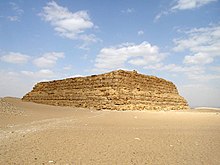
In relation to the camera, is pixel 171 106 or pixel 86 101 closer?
pixel 86 101

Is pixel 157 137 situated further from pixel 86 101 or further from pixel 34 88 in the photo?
pixel 34 88

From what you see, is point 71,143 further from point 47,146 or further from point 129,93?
point 129,93

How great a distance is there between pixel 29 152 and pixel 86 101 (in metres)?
23.2

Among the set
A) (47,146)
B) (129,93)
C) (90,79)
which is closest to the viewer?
(47,146)

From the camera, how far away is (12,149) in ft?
17.8

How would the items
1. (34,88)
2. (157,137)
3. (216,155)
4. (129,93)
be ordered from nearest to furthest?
(216,155) < (157,137) < (129,93) < (34,88)

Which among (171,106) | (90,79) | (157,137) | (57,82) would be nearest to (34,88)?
(57,82)

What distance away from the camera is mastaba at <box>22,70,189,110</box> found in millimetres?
26203

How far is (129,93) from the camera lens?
2691cm

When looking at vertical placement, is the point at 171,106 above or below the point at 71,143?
above

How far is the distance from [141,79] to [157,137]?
2465 centimetres

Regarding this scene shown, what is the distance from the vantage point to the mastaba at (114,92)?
26203mm

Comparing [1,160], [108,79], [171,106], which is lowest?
[1,160]

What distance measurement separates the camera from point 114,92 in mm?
26203
